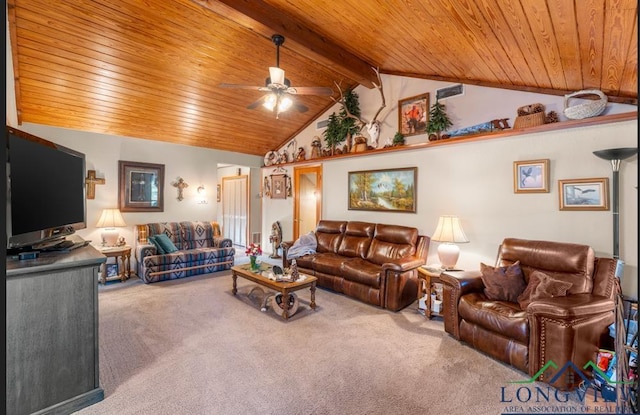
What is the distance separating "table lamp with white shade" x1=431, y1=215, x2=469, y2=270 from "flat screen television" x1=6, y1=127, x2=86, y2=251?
11.7 ft

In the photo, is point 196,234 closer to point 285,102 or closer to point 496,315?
point 285,102

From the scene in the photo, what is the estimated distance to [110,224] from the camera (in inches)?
183

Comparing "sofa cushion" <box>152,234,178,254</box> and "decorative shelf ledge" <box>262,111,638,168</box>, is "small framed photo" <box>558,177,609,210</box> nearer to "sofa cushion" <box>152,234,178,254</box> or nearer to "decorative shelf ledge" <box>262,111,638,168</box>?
"decorative shelf ledge" <box>262,111,638,168</box>

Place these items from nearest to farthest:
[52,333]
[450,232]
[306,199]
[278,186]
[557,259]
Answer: [52,333], [557,259], [450,232], [306,199], [278,186]

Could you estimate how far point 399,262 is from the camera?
3.62 m

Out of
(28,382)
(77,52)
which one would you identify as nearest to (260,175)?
(77,52)

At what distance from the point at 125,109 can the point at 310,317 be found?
13.7ft

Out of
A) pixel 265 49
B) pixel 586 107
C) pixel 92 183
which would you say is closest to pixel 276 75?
pixel 265 49

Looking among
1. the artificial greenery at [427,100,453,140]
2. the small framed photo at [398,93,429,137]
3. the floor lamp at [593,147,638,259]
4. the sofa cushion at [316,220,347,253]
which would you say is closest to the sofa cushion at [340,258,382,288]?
the sofa cushion at [316,220,347,253]

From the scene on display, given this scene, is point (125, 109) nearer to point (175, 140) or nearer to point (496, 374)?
point (175, 140)

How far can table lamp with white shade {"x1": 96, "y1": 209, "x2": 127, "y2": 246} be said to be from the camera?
4637mm

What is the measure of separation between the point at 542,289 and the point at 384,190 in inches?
102

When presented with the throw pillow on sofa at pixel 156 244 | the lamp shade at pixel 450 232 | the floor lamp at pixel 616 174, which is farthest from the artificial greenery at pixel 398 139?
the throw pillow on sofa at pixel 156 244

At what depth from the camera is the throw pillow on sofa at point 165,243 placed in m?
4.89
